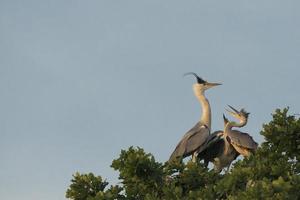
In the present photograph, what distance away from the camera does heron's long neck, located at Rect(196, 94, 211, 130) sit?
21141 millimetres

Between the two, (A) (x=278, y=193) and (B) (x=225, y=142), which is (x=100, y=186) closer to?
(A) (x=278, y=193)

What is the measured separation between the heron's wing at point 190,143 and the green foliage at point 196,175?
5417 millimetres

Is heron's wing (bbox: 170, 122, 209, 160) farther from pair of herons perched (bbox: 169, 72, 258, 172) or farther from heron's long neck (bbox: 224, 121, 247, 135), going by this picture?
heron's long neck (bbox: 224, 121, 247, 135)

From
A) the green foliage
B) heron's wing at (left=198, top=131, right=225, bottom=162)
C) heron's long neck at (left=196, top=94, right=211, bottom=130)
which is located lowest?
the green foliage

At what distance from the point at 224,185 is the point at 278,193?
1.52 metres


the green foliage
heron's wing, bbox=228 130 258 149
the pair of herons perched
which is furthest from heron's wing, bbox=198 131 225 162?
the green foliage

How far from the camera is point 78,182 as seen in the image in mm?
14078

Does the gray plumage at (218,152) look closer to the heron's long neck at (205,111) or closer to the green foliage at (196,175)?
the heron's long neck at (205,111)

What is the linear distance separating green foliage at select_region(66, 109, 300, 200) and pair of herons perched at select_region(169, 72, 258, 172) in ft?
17.7

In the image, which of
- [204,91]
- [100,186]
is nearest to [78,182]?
[100,186]

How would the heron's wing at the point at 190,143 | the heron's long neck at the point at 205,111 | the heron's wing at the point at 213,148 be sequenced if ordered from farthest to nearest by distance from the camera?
the heron's long neck at the point at 205,111 → the heron's wing at the point at 213,148 → the heron's wing at the point at 190,143

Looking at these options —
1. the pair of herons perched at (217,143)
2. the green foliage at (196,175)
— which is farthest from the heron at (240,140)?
the green foliage at (196,175)

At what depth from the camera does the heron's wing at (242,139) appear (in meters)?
19.7

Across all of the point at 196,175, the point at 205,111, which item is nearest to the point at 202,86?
the point at 205,111
